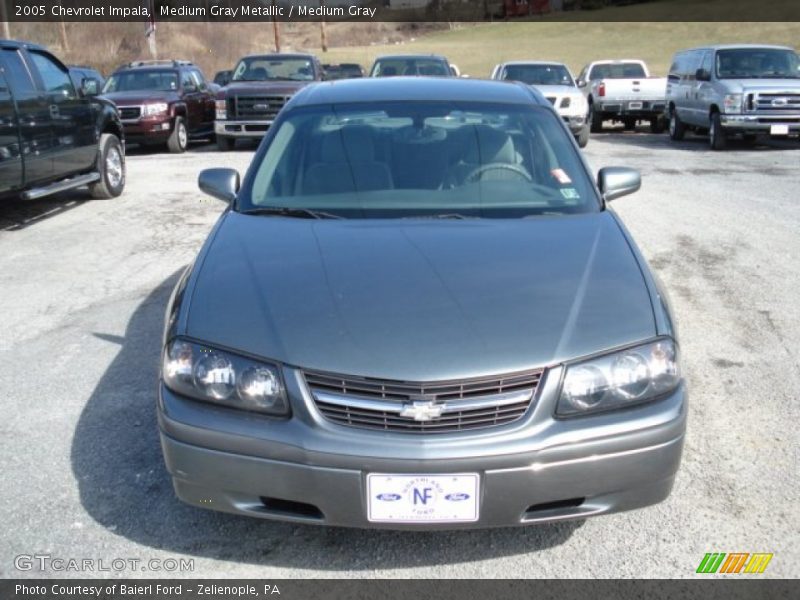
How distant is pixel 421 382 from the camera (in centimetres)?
271

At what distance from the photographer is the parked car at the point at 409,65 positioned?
Result: 1755 centimetres

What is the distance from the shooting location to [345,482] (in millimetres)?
2715

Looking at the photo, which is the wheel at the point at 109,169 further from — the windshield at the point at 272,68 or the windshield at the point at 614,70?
the windshield at the point at 614,70

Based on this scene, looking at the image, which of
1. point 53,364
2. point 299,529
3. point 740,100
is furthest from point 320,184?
point 740,100

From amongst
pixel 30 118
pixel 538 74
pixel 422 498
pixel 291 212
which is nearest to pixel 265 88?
pixel 538 74

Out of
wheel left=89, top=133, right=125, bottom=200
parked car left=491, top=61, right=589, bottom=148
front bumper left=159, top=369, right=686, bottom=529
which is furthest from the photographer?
parked car left=491, top=61, right=589, bottom=148

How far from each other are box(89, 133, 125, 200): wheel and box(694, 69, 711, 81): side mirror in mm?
11101

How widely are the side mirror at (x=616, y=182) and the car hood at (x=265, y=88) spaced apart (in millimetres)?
11803

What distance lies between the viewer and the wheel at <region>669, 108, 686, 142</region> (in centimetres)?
1806

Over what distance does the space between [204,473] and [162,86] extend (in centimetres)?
1578

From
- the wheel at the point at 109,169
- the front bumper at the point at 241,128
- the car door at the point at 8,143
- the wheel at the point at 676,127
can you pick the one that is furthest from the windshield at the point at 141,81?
the wheel at the point at 676,127

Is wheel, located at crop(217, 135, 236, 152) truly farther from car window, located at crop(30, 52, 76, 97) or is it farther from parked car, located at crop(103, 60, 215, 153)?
car window, located at crop(30, 52, 76, 97)

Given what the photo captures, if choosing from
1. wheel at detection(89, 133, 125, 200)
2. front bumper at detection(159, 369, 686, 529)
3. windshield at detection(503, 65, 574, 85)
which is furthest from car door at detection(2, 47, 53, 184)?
windshield at detection(503, 65, 574, 85)

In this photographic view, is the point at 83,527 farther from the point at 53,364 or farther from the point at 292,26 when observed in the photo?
the point at 292,26
